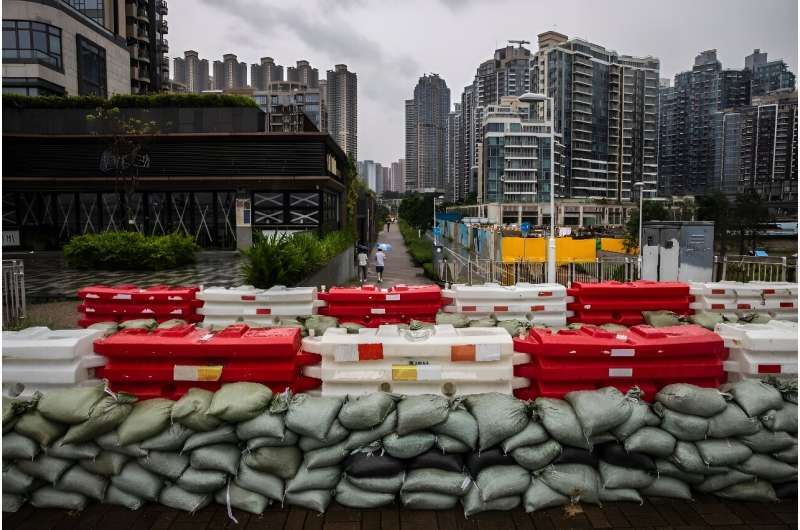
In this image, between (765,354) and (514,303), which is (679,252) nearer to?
(514,303)

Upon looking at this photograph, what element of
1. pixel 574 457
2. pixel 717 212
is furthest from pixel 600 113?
pixel 574 457

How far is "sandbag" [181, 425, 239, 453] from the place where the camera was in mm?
4066

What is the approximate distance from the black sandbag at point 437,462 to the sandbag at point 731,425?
1.90 meters

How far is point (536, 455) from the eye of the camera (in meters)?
4.05

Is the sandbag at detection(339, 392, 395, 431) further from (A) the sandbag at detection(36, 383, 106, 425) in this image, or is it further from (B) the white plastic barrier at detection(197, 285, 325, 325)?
(B) the white plastic barrier at detection(197, 285, 325, 325)

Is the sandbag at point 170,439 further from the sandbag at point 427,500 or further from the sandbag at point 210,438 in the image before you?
the sandbag at point 427,500

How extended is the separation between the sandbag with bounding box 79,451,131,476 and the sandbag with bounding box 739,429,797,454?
4648 mm

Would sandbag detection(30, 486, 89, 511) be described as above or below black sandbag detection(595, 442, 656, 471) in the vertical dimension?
below

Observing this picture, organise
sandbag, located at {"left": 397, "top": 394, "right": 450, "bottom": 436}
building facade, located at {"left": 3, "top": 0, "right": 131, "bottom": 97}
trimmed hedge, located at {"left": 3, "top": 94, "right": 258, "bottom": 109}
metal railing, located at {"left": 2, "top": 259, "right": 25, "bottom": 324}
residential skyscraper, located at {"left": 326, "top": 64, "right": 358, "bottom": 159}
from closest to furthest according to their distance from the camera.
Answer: sandbag, located at {"left": 397, "top": 394, "right": 450, "bottom": 436}
metal railing, located at {"left": 2, "top": 259, "right": 25, "bottom": 324}
trimmed hedge, located at {"left": 3, "top": 94, "right": 258, "bottom": 109}
building facade, located at {"left": 3, "top": 0, "right": 131, "bottom": 97}
residential skyscraper, located at {"left": 326, "top": 64, "right": 358, "bottom": 159}

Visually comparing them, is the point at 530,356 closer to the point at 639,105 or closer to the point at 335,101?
the point at 639,105

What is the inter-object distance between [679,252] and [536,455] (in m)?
12.2

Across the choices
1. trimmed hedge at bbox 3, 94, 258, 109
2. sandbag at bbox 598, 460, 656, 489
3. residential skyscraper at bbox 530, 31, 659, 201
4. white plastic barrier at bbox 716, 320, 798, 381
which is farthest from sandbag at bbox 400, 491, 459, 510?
residential skyscraper at bbox 530, 31, 659, 201

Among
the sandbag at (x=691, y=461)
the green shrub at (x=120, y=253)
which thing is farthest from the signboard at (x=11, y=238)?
the sandbag at (x=691, y=461)

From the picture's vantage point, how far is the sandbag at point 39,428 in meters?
4.02
